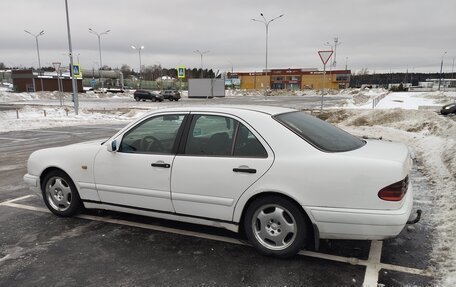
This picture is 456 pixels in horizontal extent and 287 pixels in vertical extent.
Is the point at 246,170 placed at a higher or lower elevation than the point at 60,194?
higher

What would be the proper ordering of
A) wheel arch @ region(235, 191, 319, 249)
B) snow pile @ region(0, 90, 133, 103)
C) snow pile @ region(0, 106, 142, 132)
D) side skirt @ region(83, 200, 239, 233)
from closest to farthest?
wheel arch @ region(235, 191, 319, 249), side skirt @ region(83, 200, 239, 233), snow pile @ region(0, 106, 142, 132), snow pile @ region(0, 90, 133, 103)

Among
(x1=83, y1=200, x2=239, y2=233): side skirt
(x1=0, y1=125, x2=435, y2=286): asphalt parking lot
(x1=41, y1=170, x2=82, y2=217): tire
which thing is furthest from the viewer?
(x1=41, y1=170, x2=82, y2=217): tire

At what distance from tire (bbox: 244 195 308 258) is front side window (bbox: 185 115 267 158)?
1.64 ft

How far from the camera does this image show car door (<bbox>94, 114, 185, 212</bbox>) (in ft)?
13.4

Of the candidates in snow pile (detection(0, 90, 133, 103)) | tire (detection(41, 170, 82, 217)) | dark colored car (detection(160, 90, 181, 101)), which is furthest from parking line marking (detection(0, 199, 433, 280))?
snow pile (detection(0, 90, 133, 103))

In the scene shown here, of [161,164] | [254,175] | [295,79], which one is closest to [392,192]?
[254,175]

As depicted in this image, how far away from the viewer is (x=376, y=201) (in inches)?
128

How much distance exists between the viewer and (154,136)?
432cm

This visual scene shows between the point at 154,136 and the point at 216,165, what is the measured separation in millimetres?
980

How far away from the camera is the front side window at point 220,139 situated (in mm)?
3717

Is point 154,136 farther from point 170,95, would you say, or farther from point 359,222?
point 170,95

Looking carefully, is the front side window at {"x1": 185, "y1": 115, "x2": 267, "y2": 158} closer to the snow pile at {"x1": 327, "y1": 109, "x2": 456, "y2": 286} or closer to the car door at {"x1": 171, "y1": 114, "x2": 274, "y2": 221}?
→ the car door at {"x1": 171, "y1": 114, "x2": 274, "y2": 221}

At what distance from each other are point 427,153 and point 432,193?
351cm

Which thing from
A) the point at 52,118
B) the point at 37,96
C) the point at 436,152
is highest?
the point at 436,152
